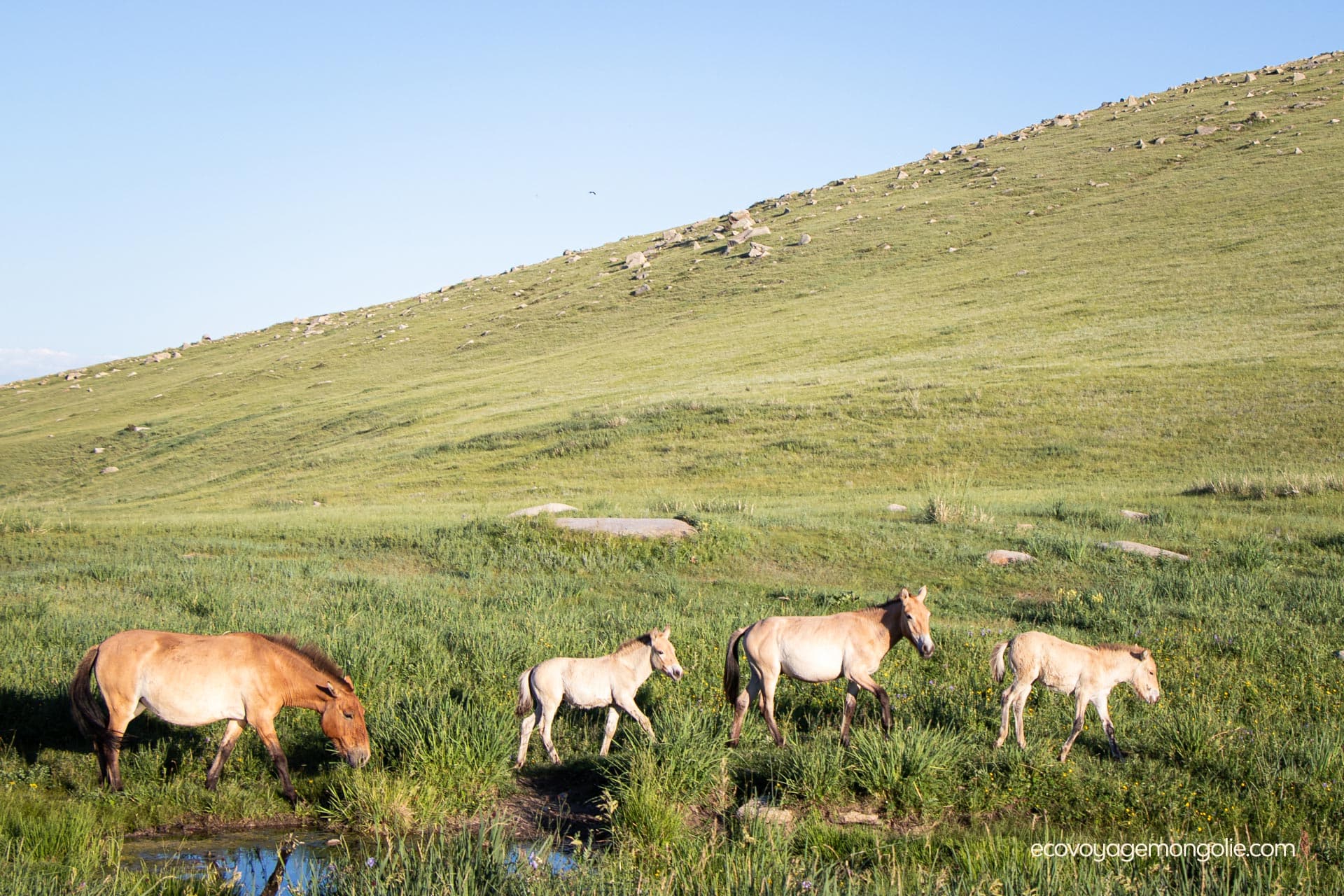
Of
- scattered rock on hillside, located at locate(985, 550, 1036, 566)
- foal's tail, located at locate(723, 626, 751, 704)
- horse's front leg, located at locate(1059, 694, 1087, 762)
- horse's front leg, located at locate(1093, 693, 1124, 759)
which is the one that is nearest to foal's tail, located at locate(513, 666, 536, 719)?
foal's tail, located at locate(723, 626, 751, 704)

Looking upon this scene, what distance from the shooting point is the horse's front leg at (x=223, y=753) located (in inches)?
302

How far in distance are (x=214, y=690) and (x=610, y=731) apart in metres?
3.31

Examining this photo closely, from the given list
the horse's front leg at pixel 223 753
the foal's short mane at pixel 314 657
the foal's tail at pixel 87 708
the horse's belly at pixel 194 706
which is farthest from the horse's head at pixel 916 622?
the foal's tail at pixel 87 708

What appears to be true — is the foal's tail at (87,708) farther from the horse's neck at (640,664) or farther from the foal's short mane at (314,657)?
the horse's neck at (640,664)

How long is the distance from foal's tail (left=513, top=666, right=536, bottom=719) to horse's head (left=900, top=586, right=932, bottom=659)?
3368 millimetres

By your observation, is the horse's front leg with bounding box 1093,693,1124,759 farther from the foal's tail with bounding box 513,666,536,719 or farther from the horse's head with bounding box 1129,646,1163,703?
the foal's tail with bounding box 513,666,536,719

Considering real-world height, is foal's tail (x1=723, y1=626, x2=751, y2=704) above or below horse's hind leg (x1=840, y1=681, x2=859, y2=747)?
above

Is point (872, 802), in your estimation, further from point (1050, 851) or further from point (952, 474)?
point (952, 474)

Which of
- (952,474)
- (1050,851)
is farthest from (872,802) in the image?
(952,474)

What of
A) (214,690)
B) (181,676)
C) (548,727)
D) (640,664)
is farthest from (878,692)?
(181,676)

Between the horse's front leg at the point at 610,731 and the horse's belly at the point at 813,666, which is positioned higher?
the horse's belly at the point at 813,666

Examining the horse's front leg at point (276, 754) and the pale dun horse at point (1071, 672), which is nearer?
the horse's front leg at point (276, 754)

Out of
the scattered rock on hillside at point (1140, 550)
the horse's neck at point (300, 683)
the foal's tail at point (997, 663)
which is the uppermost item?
the horse's neck at point (300, 683)

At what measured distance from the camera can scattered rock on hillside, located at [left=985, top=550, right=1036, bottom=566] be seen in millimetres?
16156
